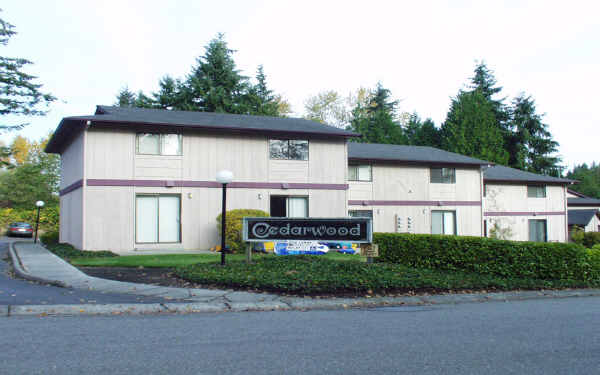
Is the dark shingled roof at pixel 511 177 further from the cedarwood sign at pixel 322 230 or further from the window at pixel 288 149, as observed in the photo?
the cedarwood sign at pixel 322 230

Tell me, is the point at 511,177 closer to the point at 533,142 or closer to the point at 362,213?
the point at 362,213

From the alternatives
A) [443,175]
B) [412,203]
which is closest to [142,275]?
[412,203]

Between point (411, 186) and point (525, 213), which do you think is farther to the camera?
point (525, 213)

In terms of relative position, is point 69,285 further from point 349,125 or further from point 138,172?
point 349,125

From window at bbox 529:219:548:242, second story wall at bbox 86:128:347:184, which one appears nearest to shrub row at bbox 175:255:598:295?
second story wall at bbox 86:128:347:184

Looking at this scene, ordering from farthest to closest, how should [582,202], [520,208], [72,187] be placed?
[582,202] < [520,208] < [72,187]

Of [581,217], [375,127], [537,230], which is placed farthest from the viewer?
[375,127]

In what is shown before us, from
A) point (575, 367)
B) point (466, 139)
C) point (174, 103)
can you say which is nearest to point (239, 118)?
point (575, 367)

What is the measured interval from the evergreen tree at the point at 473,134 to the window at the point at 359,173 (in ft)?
76.0

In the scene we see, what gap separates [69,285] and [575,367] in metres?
9.20

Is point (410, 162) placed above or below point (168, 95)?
below

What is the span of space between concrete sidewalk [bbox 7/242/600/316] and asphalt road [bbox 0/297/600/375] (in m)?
0.48

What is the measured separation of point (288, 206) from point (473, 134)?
1254 inches

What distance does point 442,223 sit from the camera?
26812 millimetres
